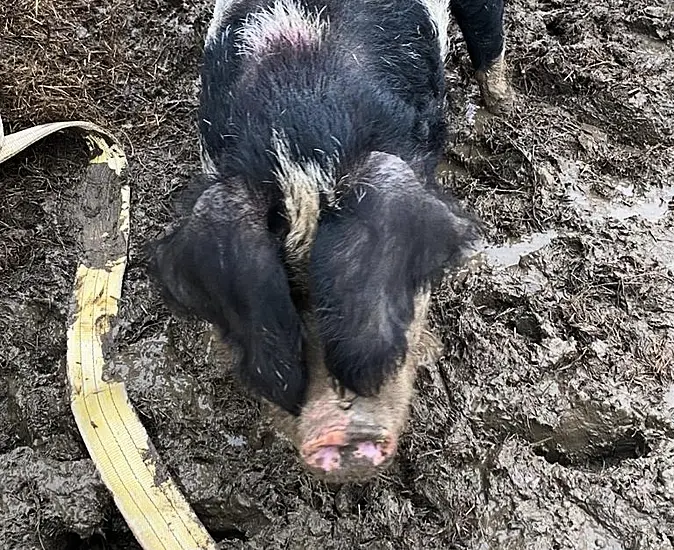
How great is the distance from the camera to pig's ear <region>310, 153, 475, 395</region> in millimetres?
1866

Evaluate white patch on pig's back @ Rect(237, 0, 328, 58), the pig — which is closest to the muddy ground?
the pig

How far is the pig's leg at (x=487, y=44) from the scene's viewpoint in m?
3.23

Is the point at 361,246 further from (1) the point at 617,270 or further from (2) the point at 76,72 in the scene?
(2) the point at 76,72

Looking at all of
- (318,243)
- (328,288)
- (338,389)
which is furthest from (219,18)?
(338,389)

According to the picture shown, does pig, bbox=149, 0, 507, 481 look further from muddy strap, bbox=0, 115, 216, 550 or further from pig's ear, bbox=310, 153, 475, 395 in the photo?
muddy strap, bbox=0, 115, 216, 550

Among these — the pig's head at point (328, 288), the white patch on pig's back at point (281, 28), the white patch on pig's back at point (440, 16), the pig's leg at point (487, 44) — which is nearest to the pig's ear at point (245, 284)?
the pig's head at point (328, 288)

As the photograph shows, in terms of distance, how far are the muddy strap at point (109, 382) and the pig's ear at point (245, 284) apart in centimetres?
80

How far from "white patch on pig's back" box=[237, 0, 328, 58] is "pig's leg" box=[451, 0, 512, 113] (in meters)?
1.04

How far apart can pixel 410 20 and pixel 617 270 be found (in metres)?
1.16

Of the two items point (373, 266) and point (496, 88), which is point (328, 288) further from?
point (496, 88)

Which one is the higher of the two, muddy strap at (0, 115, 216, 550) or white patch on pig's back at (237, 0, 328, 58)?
white patch on pig's back at (237, 0, 328, 58)

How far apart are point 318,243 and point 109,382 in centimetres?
127

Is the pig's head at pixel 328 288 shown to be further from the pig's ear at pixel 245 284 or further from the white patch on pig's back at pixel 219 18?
the white patch on pig's back at pixel 219 18

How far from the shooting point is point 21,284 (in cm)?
314
